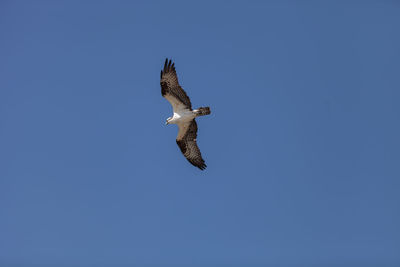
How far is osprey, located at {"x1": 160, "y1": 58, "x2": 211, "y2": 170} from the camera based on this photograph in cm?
2280

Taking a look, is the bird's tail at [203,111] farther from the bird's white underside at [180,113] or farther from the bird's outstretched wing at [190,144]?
the bird's outstretched wing at [190,144]

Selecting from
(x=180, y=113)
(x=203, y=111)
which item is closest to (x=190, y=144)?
(x=180, y=113)

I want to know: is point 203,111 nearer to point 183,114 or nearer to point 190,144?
point 183,114

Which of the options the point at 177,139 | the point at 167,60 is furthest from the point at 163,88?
the point at 177,139

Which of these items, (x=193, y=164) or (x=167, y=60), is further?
(x=193, y=164)

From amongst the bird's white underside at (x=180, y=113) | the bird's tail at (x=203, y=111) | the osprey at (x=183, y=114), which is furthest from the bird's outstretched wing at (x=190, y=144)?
the bird's tail at (x=203, y=111)

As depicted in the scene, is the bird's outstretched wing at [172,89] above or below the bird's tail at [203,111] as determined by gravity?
above

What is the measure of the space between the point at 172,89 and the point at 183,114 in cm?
112

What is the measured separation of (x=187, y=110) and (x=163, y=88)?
124 cm

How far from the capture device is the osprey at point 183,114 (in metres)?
22.8

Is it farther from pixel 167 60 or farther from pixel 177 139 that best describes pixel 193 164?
pixel 167 60

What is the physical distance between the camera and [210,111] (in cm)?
2291

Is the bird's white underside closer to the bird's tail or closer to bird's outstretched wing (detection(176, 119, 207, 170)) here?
the bird's tail

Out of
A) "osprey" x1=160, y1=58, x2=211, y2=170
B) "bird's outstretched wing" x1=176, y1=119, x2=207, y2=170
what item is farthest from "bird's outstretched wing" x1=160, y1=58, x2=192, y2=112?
"bird's outstretched wing" x1=176, y1=119, x2=207, y2=170
